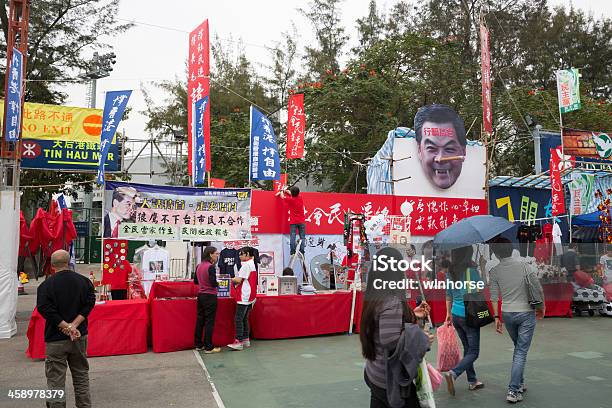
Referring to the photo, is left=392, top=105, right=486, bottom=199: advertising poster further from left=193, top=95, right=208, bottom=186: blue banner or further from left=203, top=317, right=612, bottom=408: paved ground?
left=203, top=317, right=612, bottom=408: paved ground

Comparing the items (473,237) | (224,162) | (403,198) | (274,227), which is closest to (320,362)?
(473,237)

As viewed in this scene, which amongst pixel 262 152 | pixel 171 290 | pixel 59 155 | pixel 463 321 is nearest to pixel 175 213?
pixel 171 290

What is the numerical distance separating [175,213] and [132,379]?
12.2 ft

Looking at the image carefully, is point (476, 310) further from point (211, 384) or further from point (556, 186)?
point (556, 186)

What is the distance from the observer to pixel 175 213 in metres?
9.33

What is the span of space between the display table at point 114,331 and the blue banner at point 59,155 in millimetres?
7968

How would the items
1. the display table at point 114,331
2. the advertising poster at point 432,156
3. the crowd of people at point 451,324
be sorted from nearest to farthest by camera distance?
the crowd of people at point 451,324
the display table at point 114,331
the advertising poster at point 432,156

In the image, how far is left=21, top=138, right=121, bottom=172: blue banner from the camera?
14461mm

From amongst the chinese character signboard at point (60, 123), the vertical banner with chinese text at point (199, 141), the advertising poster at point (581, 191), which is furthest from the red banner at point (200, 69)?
the advertising poster at point (581, 191)

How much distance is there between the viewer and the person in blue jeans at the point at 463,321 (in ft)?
17.8

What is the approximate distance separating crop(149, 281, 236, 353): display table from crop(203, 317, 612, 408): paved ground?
539 mm

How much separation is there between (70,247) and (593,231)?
14.4 m

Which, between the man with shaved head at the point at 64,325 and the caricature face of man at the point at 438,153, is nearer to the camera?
the man with shaved head at the point at 64,325

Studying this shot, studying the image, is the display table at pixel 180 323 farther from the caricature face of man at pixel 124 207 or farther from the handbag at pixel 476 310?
the handbag at pixel 476 310
